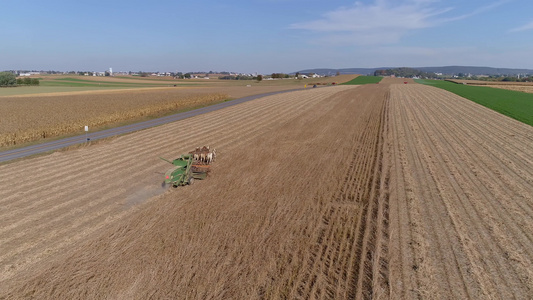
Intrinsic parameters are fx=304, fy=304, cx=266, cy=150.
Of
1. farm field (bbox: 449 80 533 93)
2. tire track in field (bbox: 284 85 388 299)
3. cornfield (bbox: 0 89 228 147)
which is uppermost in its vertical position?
farm field (bbox: 449 80 533 93)

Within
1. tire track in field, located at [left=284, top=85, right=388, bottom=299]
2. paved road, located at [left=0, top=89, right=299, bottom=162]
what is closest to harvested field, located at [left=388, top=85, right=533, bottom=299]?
tire track in field, located at [left=284, top=85, right=388, bottom=299]

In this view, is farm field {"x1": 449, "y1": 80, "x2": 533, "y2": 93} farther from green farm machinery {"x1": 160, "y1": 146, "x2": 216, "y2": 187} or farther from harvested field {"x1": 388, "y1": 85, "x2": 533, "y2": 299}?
green farm machinery {"x1": 160, "y1": 146, "x2": 216, "y2": 187}

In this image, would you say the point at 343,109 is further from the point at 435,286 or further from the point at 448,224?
the point at 435,286

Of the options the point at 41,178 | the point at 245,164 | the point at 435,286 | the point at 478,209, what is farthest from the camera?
the point at 245,164

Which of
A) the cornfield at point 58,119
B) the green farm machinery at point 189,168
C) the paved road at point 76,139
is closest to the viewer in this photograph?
the green farm machinery at point 189,168

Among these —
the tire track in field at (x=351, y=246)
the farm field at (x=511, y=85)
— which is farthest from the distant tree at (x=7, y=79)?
the farm field at (x=511, y=85)

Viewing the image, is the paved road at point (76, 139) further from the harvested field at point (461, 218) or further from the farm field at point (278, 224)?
the harvested field at point (461, 218)

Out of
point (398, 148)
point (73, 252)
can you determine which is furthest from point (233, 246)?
point (398, 148)
